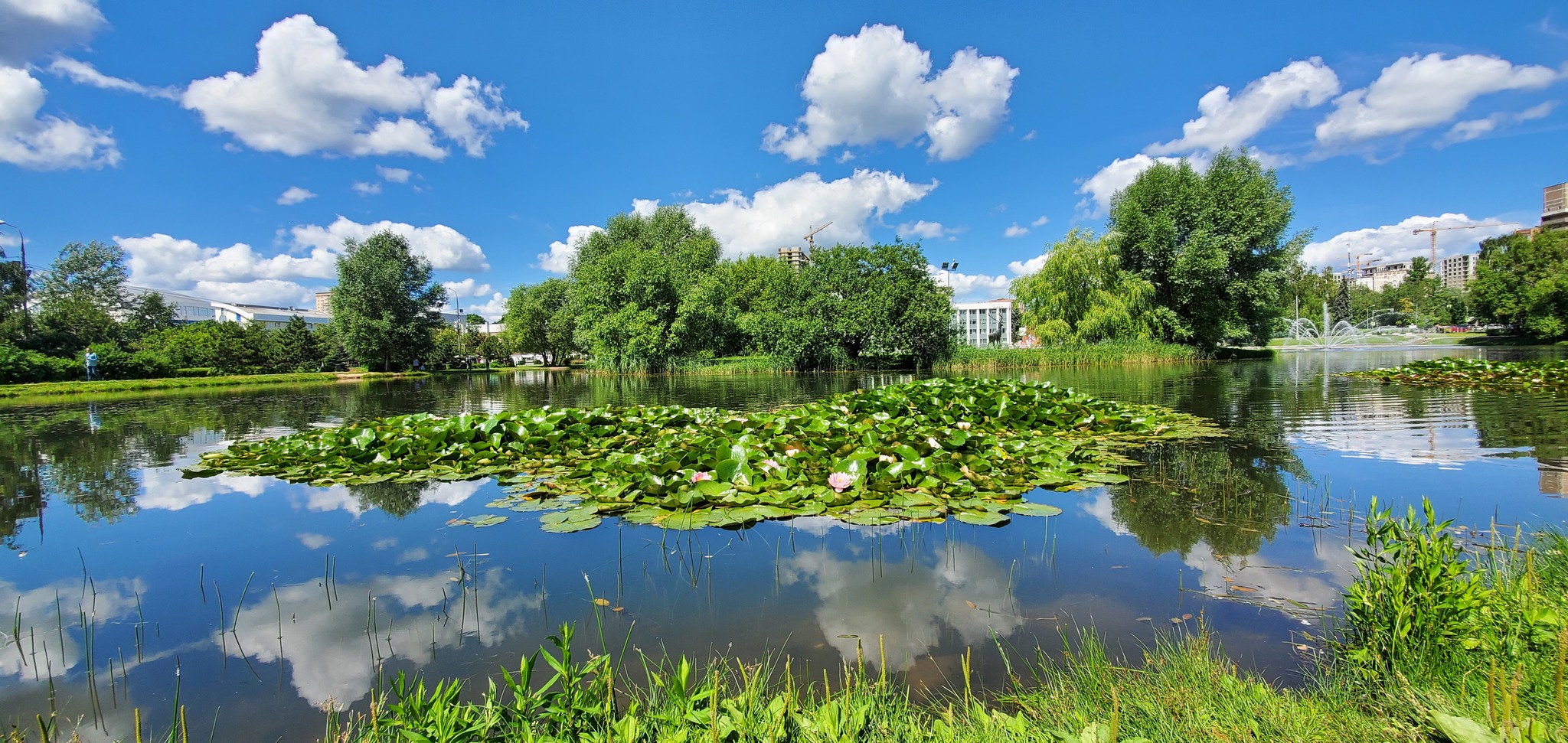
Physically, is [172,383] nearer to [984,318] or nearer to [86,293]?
[86,293]

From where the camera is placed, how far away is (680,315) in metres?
42.6

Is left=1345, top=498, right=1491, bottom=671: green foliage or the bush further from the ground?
the bush

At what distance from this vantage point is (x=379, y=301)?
48.2 meters

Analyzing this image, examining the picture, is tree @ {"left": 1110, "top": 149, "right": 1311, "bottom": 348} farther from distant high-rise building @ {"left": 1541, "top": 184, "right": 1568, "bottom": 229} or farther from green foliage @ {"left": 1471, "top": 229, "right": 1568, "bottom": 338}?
distant high-rise building @ {"left": 1541, "top": 184, "right": 1568, "bottom": 229}

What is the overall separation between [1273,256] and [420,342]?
6340cm

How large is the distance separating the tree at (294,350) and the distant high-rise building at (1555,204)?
183381 mm

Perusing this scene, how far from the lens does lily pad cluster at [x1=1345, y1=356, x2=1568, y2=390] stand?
1587 centimetres

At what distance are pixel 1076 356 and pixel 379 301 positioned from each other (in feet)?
A: 168

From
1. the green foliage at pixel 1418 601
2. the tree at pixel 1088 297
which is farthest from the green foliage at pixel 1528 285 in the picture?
the green foliage at pixel 1418 601

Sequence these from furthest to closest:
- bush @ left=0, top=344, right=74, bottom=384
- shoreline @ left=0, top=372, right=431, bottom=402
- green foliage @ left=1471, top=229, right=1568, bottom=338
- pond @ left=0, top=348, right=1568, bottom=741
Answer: green foliage @ left=1471, top=229, right=1568, bottom=338 < bush @ left=0, top=344, right=74, bottom=384 < shoreline @ left=0, top=372, right=431, bottom=402 < pond @ left=0, top=348, right=1568, bottom=741

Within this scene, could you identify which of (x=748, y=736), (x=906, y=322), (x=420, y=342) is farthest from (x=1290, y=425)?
(x=420, y=342)

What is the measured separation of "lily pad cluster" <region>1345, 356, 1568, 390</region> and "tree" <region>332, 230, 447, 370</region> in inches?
2282

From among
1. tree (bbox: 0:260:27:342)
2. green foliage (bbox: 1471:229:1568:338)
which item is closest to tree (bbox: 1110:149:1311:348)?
green foliage (bbox: 1471:229:1568:338)

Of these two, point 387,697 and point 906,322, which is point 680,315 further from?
point 387,697
